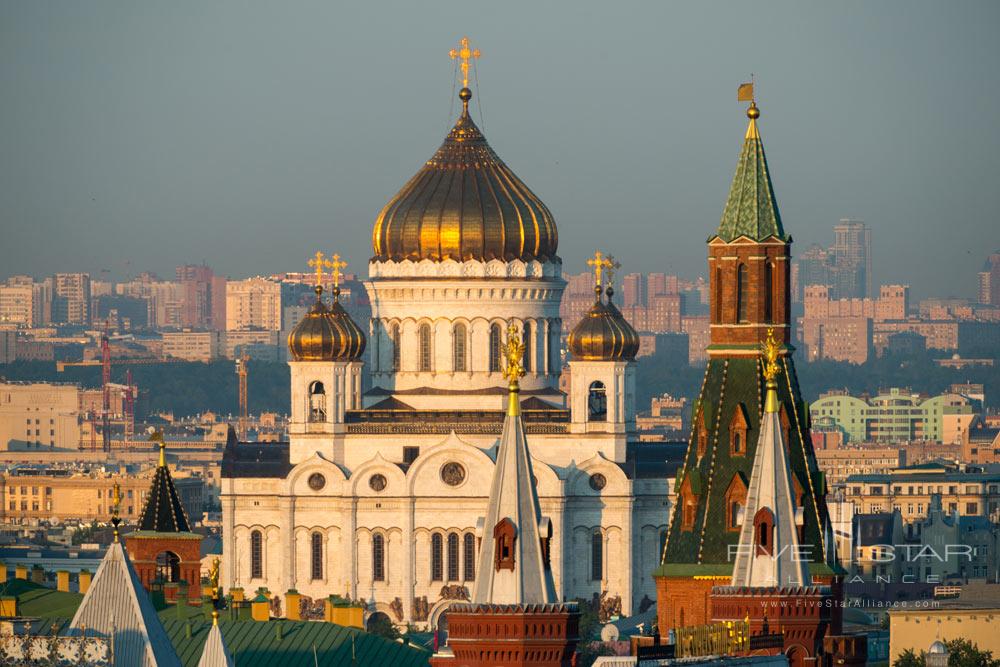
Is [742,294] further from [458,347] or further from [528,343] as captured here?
[458,347]

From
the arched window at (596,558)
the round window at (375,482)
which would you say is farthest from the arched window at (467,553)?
the arched window at (596,558)

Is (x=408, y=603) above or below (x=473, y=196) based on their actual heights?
below

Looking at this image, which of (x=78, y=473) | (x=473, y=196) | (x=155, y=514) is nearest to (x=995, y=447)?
(x=78, y=473)

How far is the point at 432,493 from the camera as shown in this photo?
351 ft

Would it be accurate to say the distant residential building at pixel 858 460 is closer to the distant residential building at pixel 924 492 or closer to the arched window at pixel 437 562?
the distant residential building at pixel 924 492

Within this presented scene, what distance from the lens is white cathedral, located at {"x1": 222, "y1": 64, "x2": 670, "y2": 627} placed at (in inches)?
4213

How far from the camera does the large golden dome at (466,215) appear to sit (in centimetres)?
11106

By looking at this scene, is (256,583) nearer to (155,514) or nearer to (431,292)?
(431,292)

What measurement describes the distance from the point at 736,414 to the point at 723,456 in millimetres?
601

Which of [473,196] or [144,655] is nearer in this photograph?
[144,655]

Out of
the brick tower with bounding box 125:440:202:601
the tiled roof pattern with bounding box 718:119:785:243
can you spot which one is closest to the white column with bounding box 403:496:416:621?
the brick tower with bounding box 125:440:202:601

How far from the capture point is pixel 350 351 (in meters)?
109

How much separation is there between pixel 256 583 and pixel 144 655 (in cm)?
5054

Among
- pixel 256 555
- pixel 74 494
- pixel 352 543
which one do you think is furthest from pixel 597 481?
pixel 74 494
